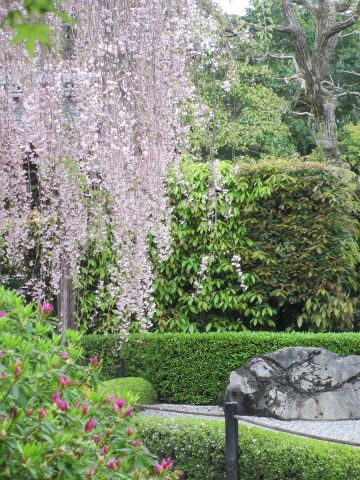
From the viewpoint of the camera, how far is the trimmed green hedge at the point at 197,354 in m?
7.07

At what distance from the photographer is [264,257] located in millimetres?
7918

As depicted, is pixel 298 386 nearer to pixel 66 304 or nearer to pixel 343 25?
pixel 66 304

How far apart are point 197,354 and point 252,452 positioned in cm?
303

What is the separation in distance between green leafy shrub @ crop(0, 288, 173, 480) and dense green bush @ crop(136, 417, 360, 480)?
1.64 metres

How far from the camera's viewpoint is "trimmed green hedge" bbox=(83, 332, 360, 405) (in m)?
7.07

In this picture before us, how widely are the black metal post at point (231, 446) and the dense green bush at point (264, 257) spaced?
12.5 feet

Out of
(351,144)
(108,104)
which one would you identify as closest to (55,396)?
(108,104)

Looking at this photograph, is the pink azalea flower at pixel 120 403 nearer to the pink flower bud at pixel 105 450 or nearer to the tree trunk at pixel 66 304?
the pink flower bud at pixel 105 450

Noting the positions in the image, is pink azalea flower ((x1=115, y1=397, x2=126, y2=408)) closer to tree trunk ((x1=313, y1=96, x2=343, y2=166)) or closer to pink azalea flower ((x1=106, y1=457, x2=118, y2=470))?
pink azalea flower ((x1=106, y1=457, x2=118, y2=470))

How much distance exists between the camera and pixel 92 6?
4352 millimetres

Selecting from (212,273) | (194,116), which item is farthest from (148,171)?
(212,273)

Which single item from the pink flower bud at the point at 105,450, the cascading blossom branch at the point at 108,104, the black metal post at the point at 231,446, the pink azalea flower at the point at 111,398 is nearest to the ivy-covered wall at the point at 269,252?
the cascading blossom branch at the point at 108,104

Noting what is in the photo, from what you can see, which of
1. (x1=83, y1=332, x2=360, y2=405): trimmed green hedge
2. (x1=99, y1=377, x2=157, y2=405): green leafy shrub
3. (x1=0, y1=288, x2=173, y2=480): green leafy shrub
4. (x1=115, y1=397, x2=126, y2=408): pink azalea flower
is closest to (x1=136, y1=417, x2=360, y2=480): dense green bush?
(x1=0, y1=288, x2=173, y2=480): green leafy shrub

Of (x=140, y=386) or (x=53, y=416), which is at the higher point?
(x=53, y=416)
